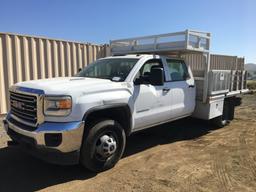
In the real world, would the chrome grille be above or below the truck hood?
below

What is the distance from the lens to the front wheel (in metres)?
3.90

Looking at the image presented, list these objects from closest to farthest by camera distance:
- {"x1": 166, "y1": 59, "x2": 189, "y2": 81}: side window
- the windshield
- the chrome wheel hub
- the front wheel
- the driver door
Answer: the front wheel < the chrome wheel hub < the driver door < the windshield < {"x1": 166, "y1": 59, "x2": 189, "y2": 81}: side window

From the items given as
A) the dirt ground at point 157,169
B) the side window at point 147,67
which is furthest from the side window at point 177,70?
the dirt ground at point 157,169

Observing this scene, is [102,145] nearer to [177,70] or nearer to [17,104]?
[17,104]

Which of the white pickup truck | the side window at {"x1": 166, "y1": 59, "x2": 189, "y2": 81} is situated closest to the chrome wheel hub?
the white pickup truck

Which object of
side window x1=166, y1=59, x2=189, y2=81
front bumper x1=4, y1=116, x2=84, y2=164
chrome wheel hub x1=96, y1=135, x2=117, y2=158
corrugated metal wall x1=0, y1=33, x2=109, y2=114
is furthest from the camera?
Result: corrugated metal wall x1=0, y1=33, x2=109, y2=114

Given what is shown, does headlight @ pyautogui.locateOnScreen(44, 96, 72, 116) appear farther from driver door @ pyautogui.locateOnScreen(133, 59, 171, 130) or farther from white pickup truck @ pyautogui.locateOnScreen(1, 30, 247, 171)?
driver door @ pyautogui.locateOnScreen(133, 59, 171, 130)

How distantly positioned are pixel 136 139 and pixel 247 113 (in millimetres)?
5754

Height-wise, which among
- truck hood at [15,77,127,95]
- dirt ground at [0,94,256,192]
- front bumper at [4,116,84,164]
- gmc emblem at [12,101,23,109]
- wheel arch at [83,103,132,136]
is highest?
truck hood at [15,77,127,95]

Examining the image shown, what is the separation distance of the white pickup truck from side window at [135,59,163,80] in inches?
0.8

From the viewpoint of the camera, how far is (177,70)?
5.95m

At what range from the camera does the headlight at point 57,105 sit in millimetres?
3615

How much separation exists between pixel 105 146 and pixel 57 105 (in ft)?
3.49

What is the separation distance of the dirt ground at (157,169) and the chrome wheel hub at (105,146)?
33 cm
